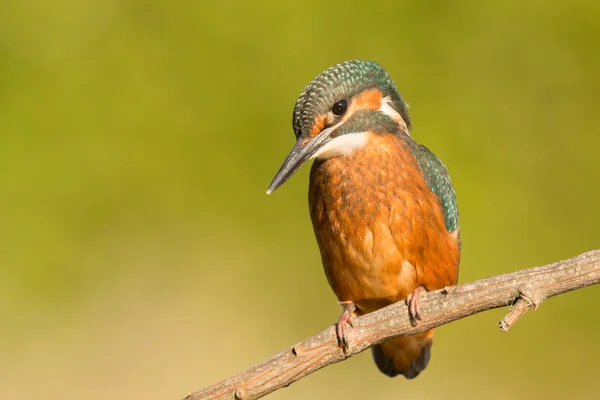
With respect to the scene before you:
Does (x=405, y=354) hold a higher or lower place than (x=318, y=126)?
lower

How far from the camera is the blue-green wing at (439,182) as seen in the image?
3.65m

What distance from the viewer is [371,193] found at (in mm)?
3473

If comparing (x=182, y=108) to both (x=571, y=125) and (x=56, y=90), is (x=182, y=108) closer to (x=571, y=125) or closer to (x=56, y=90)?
(x=56, y=90)

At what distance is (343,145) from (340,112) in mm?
147

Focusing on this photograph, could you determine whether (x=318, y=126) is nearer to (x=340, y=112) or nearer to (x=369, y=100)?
(x=340, y=112)

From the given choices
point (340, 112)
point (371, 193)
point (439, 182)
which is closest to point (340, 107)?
point (340, 112)

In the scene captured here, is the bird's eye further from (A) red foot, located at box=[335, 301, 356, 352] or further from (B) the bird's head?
(A) red foot, located at box=[335, 301, 356, 352]

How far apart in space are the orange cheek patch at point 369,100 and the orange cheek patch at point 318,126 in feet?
0.59

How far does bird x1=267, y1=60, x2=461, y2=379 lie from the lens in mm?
3330

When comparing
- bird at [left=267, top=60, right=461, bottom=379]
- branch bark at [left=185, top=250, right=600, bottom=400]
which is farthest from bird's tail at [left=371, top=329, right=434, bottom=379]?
branch bark at [left=185, top=250, right=600, bottom=400]

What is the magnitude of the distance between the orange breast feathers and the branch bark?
417 mm

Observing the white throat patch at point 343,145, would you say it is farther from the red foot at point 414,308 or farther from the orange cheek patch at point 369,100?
the red foot at point 414,308

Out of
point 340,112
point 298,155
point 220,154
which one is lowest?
point 298,155

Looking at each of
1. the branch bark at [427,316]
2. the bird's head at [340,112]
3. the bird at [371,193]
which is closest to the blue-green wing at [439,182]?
the bird at [371,193]
